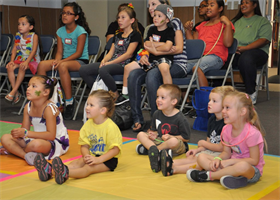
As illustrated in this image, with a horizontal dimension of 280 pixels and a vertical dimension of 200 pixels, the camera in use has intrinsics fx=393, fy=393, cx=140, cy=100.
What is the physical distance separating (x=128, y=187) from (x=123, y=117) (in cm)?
168

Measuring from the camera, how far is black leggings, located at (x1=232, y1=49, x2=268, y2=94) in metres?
4.83

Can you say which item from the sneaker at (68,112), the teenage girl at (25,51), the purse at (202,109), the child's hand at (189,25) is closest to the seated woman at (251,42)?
the child's hand at (189,25)

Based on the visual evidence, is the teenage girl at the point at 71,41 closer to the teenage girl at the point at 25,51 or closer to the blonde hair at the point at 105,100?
the teenage girl at the point at 25,51

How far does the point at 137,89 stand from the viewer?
3.82 m

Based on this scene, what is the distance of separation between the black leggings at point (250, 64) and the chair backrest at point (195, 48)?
95cm

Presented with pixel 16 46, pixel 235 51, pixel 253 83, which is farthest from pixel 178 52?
pixel 16 46

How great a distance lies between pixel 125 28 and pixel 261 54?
1.87 meters

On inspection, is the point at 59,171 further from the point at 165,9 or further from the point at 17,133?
the point at 165,9

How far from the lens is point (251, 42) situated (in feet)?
16.8

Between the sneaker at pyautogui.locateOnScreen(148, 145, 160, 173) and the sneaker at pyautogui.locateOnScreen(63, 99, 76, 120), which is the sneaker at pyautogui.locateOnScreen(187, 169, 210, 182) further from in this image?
the sneaker at pyautogui.locateOnScreen(63, 99, 76, 120)

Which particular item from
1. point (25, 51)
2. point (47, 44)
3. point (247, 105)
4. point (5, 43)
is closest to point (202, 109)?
point (247, 105)

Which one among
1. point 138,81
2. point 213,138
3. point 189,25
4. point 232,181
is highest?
point 189,25

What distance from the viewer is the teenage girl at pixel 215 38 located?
4.40 metres

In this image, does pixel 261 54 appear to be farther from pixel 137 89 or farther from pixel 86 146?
pixel 86 146
